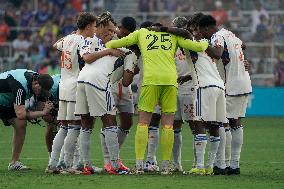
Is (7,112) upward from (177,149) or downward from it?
upward

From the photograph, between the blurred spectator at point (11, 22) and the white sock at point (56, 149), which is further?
A: the blurred spectator at point (11, 22)

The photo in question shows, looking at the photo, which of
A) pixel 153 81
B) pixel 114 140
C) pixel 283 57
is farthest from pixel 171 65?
pixel 283 57

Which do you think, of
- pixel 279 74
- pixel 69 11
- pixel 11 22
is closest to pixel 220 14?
pixel 279 74

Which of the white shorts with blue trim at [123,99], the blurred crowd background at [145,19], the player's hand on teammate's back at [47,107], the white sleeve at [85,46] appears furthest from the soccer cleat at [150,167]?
the blurred crowd background at [145,19]

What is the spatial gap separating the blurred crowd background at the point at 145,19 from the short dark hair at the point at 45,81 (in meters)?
20.6

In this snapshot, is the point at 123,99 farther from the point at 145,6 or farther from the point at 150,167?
the point at 145,6

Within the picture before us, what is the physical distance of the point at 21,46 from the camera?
38594 mm

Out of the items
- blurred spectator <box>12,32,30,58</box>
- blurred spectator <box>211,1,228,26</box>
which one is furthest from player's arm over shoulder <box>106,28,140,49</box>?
blurred spectator <box>12,32,30,58</box>

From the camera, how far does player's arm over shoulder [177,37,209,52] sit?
1564 cm

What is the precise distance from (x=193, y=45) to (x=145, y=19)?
23.5 meters

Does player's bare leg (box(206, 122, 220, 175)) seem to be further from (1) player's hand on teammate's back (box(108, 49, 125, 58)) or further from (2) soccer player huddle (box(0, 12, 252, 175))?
(1) player's hand on teammate's back (box(108, 49, 125, 58))

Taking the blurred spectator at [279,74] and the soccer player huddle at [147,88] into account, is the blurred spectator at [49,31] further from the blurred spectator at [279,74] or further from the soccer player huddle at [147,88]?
the soccer player huddle at [147,88]

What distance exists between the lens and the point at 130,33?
1630 cm

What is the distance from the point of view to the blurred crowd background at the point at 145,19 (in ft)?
123
